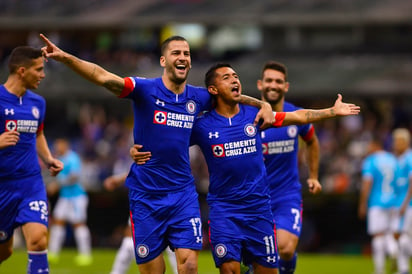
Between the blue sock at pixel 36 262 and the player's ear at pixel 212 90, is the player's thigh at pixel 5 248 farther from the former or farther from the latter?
the player's ear at pixel 212 90

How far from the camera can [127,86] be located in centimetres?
876

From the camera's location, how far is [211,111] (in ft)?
31.3

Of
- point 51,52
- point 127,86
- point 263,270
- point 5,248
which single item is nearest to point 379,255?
point 263,270

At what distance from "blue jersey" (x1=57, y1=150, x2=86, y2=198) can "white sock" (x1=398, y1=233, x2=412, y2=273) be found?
25.7 feet

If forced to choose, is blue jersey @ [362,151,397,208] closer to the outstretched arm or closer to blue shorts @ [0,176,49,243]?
the outstretched arm

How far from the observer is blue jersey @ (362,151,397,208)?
17453 millimetres

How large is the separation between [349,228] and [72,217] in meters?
7.24

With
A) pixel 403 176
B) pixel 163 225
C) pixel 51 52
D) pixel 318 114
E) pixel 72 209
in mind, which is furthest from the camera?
pixel 72 209

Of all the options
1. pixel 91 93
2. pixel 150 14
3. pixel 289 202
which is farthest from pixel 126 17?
pixel 289 202

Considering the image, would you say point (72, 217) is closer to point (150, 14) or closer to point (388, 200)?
point (388, 200)

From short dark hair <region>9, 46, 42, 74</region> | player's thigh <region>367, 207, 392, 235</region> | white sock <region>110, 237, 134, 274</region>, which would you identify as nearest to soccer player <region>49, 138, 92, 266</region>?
player's thigh <region>367, 207, 392, 235</region>

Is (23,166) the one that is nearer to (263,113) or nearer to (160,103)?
(160,103)

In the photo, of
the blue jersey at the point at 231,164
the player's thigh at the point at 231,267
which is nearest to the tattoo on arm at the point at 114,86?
the blue jersey at the point at 231,164

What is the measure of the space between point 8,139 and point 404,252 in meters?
9.32
